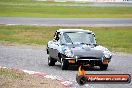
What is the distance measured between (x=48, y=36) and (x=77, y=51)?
20153 millimetres

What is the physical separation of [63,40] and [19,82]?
224 inches

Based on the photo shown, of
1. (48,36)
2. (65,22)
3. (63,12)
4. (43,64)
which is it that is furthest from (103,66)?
(63,12)

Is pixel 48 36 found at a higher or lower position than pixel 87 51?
lower

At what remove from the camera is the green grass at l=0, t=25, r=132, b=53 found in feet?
106

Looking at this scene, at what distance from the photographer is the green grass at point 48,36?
3225 centimetres

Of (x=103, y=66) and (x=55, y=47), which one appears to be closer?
(x=103, y=66)

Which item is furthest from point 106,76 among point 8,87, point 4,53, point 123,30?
point 123,30

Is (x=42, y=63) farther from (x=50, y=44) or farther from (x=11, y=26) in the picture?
(x=11, y=26)

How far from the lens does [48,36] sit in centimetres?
3838

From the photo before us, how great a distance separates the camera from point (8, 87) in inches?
521

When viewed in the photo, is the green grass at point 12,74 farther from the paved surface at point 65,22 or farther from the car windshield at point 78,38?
the paved surface at point 65,22

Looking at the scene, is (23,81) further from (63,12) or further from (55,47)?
(63,12)

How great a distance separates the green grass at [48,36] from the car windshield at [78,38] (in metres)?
8.48

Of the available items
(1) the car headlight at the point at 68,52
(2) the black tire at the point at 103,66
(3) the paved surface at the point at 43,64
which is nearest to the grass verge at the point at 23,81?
(3) the paved surface at the point at 43,64
